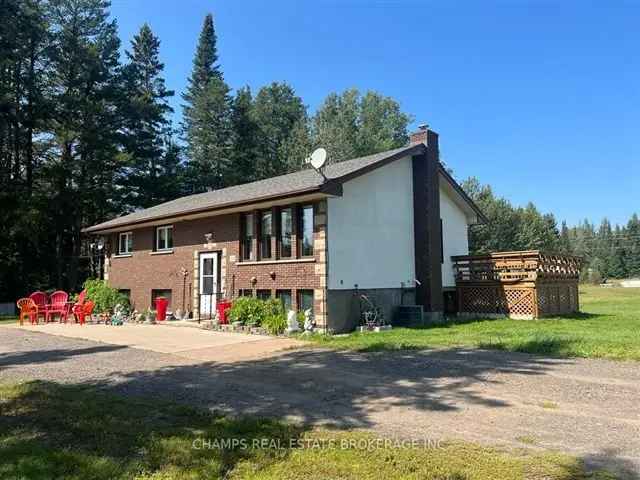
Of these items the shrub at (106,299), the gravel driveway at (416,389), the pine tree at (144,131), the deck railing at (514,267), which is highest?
the pine tree at (144,131)

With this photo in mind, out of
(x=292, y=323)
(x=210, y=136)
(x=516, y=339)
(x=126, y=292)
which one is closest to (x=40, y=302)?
(x=126, y=292)

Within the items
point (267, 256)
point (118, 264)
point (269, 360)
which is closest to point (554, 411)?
point (269, 360)

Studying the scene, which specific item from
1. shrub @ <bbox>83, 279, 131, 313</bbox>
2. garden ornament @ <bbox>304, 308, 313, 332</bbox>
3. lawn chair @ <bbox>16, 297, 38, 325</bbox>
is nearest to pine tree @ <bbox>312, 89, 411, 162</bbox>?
shrub @ <bbox>83, 279, 131, 313</bbox>

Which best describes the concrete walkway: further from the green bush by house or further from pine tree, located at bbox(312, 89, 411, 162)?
pine tree, located at bbox(312, 89, 411, 162)

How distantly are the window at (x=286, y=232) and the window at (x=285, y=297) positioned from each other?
1103mm

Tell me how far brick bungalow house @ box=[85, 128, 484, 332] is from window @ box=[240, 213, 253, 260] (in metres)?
0.03

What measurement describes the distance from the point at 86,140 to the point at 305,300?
22763 millimetres

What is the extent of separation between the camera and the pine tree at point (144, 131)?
35.4m

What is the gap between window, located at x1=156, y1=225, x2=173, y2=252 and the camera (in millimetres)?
20906

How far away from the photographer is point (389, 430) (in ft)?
17.1

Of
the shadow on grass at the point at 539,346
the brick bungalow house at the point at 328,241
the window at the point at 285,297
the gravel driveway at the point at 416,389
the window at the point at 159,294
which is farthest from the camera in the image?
the window at the point at 159,294

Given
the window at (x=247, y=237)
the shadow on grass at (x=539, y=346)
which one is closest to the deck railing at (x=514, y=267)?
the shadow on grass at (x=539, y=346)

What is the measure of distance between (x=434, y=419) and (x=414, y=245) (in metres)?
12.2

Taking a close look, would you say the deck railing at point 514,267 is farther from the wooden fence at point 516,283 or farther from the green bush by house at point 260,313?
the green bush by house at point 260,313
